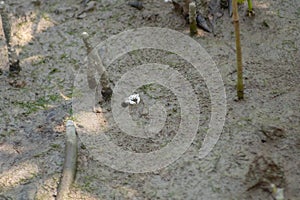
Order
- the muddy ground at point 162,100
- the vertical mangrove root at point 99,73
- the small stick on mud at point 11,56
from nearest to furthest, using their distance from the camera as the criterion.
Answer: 1. the muddy ground at point 162,100
2. the vertical mangrove root at point 99,73
3. the small stick on mud at point 11,56

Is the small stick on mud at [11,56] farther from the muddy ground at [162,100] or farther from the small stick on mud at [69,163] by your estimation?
the small stick on mud at [69,163]

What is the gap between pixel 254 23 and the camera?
4062 mm

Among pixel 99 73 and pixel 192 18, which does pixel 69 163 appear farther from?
pixel 192 18

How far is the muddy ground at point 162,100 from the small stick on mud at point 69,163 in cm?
5

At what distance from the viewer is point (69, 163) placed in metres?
3.03

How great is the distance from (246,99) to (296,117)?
392mm

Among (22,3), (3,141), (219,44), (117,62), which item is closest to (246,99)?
(219,44)

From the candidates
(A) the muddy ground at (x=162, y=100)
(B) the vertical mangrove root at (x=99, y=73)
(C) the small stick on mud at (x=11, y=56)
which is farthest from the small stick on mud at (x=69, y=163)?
(C) the small stick on mud at (x=11, y=56)

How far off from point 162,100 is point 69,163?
2.93 feet

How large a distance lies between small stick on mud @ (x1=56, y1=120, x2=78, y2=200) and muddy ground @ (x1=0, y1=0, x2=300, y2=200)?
52mm

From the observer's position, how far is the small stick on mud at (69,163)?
290 cm

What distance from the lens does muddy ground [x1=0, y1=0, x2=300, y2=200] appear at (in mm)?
A: 2871

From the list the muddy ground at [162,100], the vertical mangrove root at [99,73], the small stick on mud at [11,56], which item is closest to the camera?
the muddy ground at [162,100]

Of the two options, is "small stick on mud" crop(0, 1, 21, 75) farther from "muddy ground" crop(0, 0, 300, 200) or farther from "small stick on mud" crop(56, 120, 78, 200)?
"small stick on mud" crop(56, 120, 78, 200)
